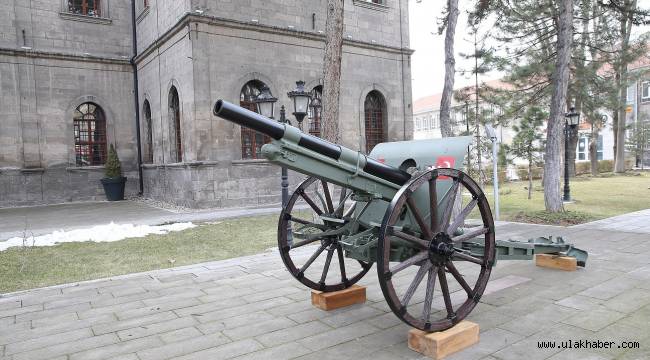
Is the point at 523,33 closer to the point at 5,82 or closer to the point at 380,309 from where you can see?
the point at 380,309

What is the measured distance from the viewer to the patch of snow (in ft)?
29.3

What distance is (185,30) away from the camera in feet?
44.6

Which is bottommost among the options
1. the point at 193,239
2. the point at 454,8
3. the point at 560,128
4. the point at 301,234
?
the point at 193,239

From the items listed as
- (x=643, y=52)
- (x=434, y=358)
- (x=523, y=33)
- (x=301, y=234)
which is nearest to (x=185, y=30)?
(x=523, y=33)

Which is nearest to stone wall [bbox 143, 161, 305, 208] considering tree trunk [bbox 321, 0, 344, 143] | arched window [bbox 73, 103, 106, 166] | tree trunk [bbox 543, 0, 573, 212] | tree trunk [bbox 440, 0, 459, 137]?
arched window [bbox 73, 103, 106, 166]

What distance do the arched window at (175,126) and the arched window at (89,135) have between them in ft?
13.3

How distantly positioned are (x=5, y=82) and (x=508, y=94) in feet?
58.8

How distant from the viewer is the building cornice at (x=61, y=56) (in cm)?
1569

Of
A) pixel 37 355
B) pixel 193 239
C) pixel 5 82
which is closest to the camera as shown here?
pixel 37 355

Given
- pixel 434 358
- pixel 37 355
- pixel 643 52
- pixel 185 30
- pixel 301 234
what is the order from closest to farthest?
pixel 434 358 < pixel 37 355 < pixel 301 234 < pixel 185 30 < pixel 643 52

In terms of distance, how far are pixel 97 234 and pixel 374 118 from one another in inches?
447

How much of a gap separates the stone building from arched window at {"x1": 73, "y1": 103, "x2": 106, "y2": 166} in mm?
39

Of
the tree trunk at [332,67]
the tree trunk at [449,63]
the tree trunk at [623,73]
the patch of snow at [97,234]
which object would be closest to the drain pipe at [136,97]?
the patch of snow at [97,234]

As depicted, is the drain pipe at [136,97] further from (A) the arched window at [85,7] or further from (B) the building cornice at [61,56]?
(A) the arched window at [85,7]
